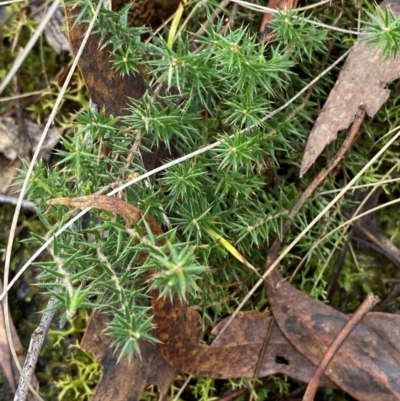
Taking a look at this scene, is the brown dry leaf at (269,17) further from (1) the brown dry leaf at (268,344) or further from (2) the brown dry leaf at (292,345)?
(1) the brown dry leaf at (268,344)

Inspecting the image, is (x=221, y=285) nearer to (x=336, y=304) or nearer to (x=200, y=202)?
(x=200, y=202)

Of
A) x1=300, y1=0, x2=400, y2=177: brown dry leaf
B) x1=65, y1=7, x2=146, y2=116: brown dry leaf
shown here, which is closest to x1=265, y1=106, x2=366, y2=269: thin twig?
x1=300, y1=0, x2=400, y2=177: brown dry leaf

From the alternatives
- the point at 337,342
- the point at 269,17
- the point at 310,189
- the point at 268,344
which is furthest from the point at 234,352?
the point at 269,17

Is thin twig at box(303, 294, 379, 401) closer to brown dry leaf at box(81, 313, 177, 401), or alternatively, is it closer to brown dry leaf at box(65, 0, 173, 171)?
brown dry leaf at box(81, 313, 177, 401)

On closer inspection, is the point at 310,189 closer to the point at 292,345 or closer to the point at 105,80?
the point at 292,345

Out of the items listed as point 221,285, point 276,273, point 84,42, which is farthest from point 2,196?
point 276,273

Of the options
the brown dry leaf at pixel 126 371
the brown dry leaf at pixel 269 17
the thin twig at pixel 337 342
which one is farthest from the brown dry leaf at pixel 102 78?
the thin twig at pixel 337 342

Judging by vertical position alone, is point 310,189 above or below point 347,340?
above
